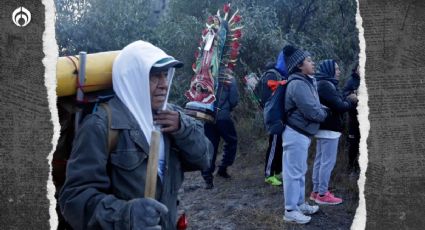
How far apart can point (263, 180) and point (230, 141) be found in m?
0.85

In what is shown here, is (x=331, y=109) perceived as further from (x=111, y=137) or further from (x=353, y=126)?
(x=111, y=137)

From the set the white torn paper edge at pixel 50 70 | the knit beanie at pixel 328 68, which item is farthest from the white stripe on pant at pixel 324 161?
the white torn paper edge at pixel 50 70

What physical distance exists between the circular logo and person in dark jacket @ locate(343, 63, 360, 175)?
467 centimetres

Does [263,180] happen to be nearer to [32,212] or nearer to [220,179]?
[220,179]

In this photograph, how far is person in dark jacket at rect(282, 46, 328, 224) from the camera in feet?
15.9

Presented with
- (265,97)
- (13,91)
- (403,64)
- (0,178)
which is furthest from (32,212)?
(265,97)

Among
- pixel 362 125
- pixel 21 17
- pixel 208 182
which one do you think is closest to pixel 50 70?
pixel 21 17

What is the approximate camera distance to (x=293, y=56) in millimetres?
5051

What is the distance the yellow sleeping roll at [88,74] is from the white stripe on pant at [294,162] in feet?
9.59

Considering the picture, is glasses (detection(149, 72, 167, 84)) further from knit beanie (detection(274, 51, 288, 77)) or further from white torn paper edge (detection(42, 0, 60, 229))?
knit beanie (detection(274, 51, 288, 77))

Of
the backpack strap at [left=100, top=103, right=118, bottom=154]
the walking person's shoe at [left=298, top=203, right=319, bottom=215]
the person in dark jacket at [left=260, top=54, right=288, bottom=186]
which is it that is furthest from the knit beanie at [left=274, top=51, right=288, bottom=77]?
the backpack strap at [left=100, top=103, right=118, bottom=154]

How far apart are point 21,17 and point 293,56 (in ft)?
11.4

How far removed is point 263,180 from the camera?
297 inches

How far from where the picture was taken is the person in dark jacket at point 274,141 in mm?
5637
